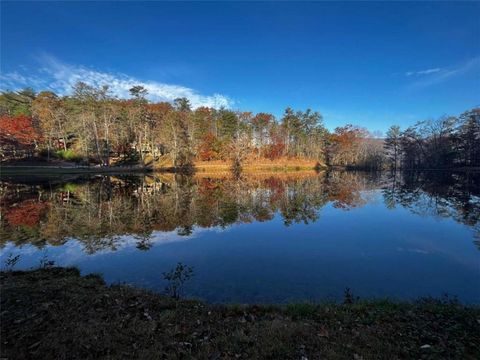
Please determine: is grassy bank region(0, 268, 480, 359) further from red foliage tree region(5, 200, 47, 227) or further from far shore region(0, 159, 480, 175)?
far shore region(0, 159, 480, 175)

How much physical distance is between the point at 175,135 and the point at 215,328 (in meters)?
64.8

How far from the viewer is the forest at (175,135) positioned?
211ft

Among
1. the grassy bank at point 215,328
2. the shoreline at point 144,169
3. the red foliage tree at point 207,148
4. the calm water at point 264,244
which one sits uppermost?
the red foliage tree at point 207,148

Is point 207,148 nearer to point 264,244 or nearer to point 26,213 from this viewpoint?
point 26,213

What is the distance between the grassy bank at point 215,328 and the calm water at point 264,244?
2145 mm

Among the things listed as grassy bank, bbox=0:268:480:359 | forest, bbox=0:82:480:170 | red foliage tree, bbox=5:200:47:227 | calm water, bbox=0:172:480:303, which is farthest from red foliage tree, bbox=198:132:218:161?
grassy bank, bbox=0:268:480:359

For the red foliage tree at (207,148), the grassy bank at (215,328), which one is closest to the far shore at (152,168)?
the red foliage tree at (207,148)

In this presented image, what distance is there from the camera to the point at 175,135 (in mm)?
66250

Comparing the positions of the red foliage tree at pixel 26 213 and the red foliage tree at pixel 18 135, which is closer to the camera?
the red foliage tree at pixel 26 213

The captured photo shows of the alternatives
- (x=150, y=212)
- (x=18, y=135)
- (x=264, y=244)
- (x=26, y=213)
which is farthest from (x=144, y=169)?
(x=264, y=244)

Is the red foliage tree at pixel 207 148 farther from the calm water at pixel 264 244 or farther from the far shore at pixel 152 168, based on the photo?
the calm water at pixel 264 244

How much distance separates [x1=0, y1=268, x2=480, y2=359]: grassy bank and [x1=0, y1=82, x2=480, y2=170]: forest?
62.8 m

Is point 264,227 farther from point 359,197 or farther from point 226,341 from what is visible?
point 359,197

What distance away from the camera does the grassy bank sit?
4094mm
